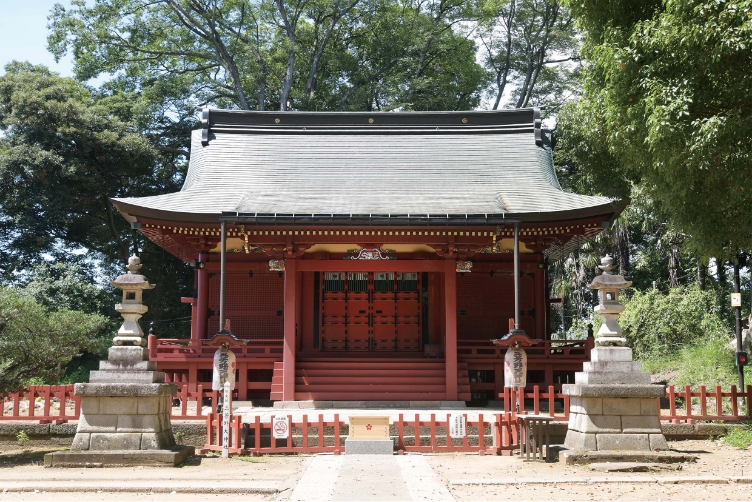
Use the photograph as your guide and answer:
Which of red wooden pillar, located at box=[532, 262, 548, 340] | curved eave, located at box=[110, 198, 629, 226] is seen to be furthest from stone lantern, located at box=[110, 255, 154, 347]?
red wooden pillar, located at box=[532, 262, 548, 340]

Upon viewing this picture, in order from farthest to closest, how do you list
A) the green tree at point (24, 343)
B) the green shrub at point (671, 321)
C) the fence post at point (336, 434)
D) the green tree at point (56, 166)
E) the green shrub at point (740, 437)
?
1. the green tree at point (56, 166)
2. the green shrub at point (671, 321)
3. the green tree at point (24, 343)
4. the green shrub at point (740, 437)
5. the fence post at point (336, 434)

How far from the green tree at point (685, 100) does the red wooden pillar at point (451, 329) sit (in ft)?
14.3

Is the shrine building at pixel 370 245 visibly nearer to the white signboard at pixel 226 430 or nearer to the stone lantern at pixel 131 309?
the stone lantern at pixel 131 309

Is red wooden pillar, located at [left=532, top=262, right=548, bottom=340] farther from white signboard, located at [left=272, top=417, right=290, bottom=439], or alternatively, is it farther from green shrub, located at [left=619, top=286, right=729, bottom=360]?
white signboard, located at [left=272, top=417, right=290, bottom=439]

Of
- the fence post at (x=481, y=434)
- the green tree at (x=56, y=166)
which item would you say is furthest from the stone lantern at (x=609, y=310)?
the green tree at (x=56, y=166)

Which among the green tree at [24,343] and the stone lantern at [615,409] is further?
the green tree at [24,343]

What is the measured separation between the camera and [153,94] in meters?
31.9

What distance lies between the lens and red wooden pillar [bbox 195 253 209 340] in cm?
1759

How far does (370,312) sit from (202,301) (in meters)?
4.10

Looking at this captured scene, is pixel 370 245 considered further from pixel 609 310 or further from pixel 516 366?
pixel 609 310

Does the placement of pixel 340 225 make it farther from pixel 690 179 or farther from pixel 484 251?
pixel 690 179

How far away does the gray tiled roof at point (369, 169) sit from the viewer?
52.7 feet

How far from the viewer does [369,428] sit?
11469mm

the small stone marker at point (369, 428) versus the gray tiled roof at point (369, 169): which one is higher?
the gray tiled roof at point (369, 169)
